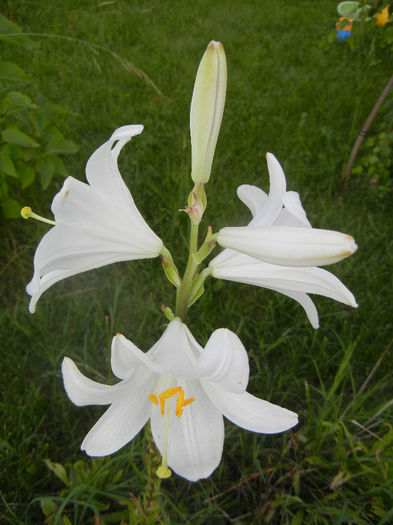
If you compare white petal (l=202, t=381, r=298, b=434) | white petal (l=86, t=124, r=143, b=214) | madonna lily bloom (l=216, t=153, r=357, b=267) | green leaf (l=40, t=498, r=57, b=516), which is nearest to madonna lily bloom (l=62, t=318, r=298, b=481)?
white petal (l=202, t=381, r=298, b=434)

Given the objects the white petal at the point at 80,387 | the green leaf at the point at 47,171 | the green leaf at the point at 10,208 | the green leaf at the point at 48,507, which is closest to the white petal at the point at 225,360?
the white petal at the point at 80,387

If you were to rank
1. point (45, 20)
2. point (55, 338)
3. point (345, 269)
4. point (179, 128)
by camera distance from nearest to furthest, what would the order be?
point (55, 338) < point (345, 269) < point (179, 128) < point (45, 20)

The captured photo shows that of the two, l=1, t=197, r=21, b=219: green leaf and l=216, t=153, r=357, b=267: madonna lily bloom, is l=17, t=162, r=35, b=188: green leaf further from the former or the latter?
A: l=216, t=153, r=357, b=267: madonna lily bloom

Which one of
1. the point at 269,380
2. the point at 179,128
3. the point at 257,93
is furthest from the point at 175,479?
the point at 257,93

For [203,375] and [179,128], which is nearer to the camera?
[203,375]

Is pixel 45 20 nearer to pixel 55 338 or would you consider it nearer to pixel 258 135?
pixel 258 135

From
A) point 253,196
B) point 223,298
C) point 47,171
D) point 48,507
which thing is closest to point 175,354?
point 253,196
